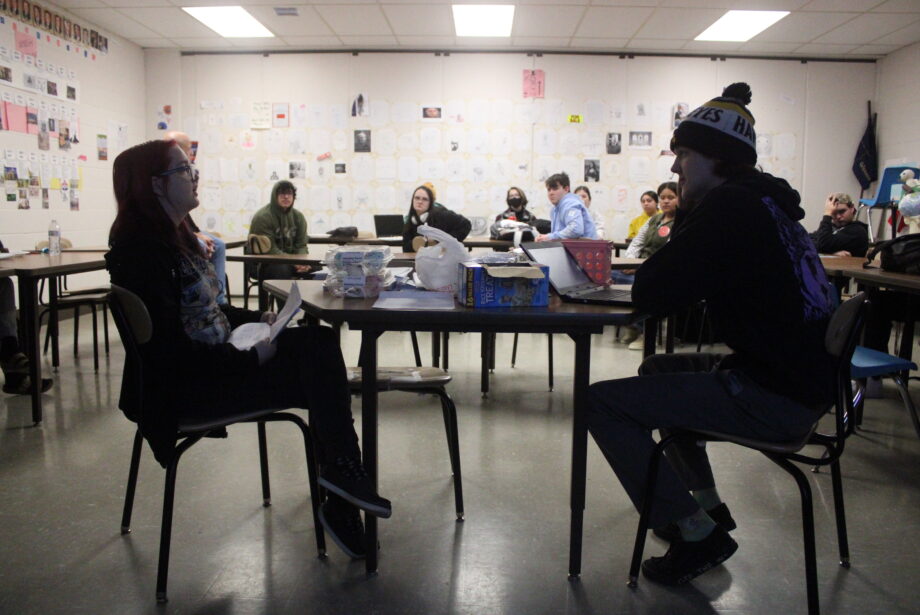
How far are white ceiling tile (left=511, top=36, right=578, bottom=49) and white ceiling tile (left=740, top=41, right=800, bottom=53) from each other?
5.59ft

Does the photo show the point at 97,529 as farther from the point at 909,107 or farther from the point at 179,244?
the point at 909,107

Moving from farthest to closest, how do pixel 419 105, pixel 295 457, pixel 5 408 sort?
pixel 419 105 < pixel 5 408 < pixel 295 457

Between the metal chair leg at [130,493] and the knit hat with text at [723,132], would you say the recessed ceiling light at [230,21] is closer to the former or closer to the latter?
the metal chair leg at [130,493]

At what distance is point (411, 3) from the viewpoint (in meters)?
5.61

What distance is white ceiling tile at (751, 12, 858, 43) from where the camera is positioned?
5.77m

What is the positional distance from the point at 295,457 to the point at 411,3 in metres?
4.28

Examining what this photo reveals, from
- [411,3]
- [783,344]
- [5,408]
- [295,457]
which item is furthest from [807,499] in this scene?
[411,3]

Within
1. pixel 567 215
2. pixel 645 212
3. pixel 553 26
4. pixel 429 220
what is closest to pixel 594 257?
pixel 429 220

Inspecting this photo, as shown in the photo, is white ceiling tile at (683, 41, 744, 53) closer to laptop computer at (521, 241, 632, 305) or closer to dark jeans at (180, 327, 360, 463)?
laptop computer at (521, 241, 632, 305)

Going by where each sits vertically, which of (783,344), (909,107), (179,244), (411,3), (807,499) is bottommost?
(807,499)

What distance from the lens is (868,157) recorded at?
7.06m

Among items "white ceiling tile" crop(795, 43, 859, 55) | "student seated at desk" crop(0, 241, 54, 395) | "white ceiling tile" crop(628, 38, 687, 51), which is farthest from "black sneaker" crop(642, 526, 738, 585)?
"white ceiling tile" crop(795, 43, 859, 55)

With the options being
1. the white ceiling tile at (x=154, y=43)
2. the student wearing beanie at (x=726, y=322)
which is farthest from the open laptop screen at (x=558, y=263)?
the white ceiling tile at (x=154, y=43)

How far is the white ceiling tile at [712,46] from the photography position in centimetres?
661
